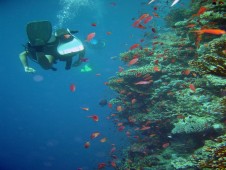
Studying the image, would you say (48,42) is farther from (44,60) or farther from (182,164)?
(182,164)

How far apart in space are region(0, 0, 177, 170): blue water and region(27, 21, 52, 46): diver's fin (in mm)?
13404

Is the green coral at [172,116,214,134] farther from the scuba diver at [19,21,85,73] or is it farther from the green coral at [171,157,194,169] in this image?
the scuba diver at [19,21,85,73]

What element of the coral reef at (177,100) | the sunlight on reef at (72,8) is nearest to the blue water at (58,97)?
the sunlight on reef at (72,8)

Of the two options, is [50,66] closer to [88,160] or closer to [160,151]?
[160,151]

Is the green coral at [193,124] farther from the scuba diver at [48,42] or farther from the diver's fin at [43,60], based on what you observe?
the diver's fin at [43,60]

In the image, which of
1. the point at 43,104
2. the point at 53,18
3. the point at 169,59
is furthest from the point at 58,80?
the point at 169,59

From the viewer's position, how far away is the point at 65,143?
63.4m

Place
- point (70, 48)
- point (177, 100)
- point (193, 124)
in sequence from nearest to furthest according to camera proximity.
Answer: point (70, 48), point (193, 124), point (177, 100)

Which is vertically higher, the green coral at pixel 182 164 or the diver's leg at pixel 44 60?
the diver's leg at pixel 44 60

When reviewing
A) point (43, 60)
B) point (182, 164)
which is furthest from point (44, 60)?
point (182, 164)

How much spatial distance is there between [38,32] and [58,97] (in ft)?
407

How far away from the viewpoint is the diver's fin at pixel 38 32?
6.42 metres

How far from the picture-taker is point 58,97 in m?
127

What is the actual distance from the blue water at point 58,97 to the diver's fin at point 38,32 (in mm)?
13404
